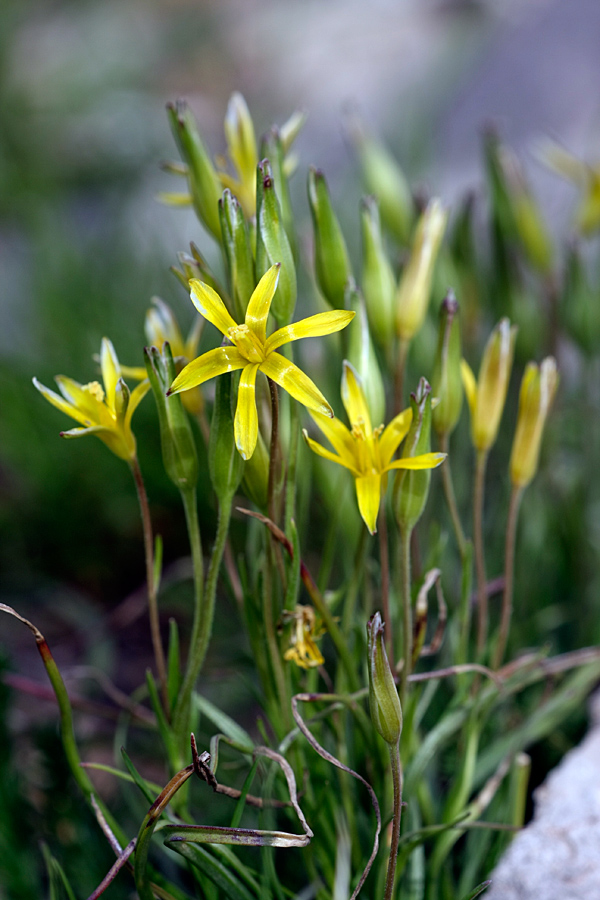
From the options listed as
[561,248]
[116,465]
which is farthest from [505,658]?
[561,248]

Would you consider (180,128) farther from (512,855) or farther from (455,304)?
(512,855)

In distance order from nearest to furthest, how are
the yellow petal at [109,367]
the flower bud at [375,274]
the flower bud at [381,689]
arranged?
the flower bud at [381,689], the yellow petal at [109,367], the flower bud at [375,274]

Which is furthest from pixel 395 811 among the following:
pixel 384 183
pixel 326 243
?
pixel 384 183

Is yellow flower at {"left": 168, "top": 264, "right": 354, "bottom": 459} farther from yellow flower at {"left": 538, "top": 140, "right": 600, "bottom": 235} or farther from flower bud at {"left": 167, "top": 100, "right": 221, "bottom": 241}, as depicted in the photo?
yellow flower at {"left": 538, "top": 140, "right": 600, "bottom": 235}

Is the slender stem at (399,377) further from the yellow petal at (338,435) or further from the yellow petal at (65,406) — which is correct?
the yellow petal at (65,406)

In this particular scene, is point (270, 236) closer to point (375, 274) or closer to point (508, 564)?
point (375, 274)

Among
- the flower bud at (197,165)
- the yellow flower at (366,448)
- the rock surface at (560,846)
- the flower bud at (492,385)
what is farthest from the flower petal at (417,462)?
the rock surface at (560,846)
